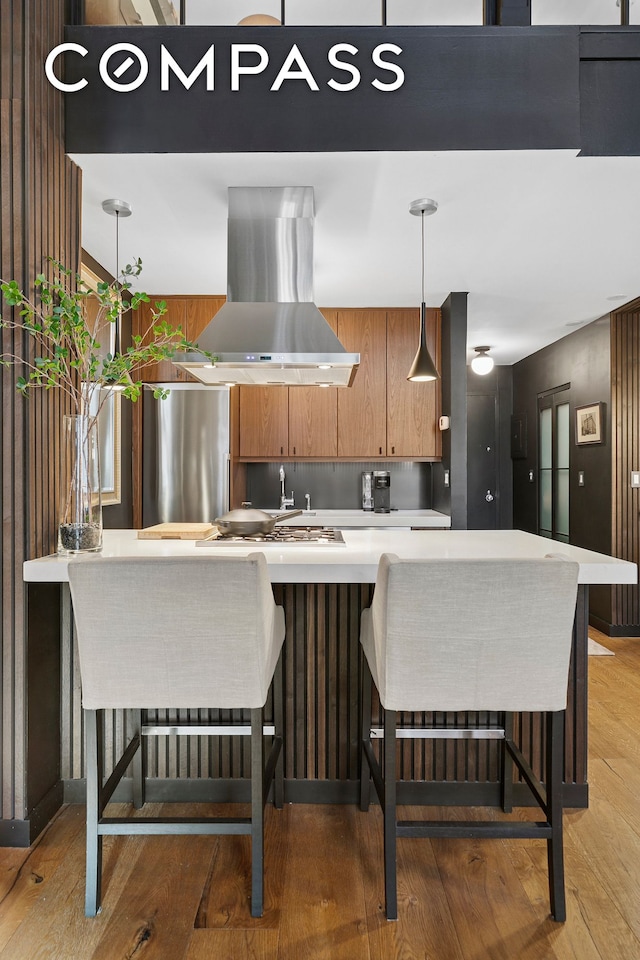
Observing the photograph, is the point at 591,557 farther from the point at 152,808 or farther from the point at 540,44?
the point at 540,44

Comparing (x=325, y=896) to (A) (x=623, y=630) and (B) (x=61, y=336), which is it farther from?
(A) (x=623, y=630)

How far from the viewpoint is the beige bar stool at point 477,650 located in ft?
4.88

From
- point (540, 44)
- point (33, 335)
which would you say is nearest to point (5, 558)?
point (33, 335)

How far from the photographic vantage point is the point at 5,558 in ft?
6.45

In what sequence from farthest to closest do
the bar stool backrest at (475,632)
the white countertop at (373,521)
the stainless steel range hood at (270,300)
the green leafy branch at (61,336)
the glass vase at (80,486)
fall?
the white countertop at (373,521) → the stainless steel range hood at (270,300) → the glass vase at (80,486) → the green leafy branch at (61,336) → the bar stool backrest at (475,632)

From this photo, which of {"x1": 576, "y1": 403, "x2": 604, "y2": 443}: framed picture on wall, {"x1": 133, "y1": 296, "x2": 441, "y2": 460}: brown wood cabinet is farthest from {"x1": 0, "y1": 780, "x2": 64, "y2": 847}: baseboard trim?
{"x1": 576, "y1": 403, "x2": 604, "y2": 443}: framed picture on wall

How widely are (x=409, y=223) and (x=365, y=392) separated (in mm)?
1727

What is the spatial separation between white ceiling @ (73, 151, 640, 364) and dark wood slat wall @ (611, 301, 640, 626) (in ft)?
0.90

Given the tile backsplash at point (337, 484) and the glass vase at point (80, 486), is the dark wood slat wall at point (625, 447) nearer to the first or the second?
the tile backsplash at point (337, 484)

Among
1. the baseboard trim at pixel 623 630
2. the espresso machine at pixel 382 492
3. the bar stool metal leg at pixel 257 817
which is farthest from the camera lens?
the espresso machine at pixel 382 492

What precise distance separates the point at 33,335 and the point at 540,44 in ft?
7.09

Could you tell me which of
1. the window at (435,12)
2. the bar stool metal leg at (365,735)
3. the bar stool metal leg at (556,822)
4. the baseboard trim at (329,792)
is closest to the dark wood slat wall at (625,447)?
the window at (435,12)

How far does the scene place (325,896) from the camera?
1.67 meters

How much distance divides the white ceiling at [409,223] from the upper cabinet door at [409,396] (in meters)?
0.24
